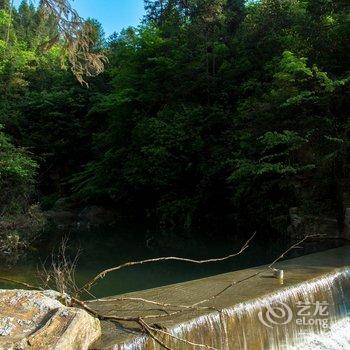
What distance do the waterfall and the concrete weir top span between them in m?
0.01

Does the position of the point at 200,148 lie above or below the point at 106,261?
above

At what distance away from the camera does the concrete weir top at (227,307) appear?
4.95 metres

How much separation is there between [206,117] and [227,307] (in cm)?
1240

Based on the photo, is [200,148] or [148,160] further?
[148,160]

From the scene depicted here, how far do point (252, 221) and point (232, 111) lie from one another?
4.70 meters

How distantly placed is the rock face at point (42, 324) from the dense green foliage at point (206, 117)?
318 cm

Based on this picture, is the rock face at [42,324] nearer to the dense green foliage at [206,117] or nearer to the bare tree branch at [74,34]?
the bare tree branch at [74,34]

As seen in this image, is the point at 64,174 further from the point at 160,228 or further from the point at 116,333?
the point at 116,333

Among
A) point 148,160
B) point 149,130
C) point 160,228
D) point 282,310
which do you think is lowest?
point 282,310

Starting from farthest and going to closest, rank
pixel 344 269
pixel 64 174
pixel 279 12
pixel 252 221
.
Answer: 1. pixel 64 174
2. pixel 279 12
3. pixel 252 221
4. pixel 344 269

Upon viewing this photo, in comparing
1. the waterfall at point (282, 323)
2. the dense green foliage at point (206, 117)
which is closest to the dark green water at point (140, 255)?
the dense green foliage at point (206, 117)

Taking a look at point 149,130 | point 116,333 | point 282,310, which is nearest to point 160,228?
point 149,130

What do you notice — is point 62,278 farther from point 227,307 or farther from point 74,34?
point 74,34

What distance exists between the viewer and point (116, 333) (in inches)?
186
